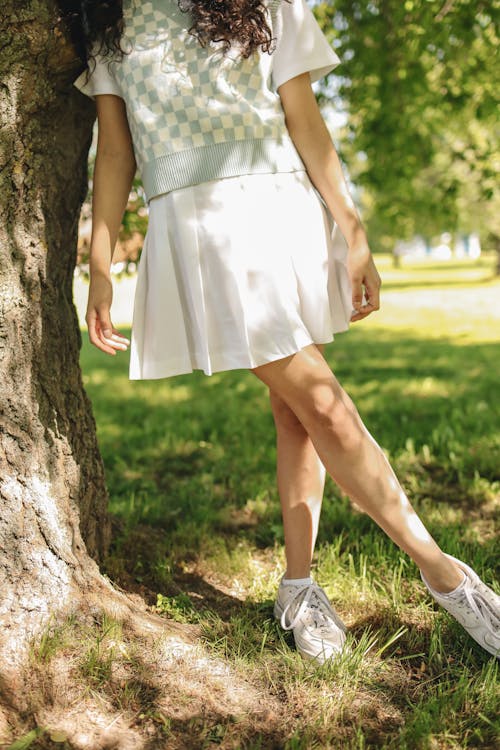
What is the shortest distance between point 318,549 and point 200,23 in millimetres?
1897

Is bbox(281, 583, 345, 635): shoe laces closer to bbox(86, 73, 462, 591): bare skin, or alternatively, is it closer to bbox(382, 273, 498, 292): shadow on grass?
bbox(86, 73, 462, 591): bare skin

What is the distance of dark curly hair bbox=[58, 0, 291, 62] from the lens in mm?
1890

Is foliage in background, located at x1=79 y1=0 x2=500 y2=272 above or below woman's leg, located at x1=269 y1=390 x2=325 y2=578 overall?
above

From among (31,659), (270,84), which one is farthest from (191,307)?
(31,659)

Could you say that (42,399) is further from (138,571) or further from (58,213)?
(138,571)

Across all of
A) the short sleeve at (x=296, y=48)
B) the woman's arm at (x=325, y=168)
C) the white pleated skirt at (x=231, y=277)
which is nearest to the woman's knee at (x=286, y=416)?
the white pleated skirt at (x=231, y=277)

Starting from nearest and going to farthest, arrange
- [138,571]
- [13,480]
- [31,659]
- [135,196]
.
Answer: [31,659] → [13,480] → [138,571] → [135,196]

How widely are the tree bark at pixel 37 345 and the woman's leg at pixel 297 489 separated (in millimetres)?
545

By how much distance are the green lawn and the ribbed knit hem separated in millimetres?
1319

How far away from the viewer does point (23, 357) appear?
203cm

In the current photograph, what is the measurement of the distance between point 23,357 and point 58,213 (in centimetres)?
49

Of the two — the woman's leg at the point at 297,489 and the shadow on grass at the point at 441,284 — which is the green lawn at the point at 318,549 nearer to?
the woman's leg at the point at 297,489

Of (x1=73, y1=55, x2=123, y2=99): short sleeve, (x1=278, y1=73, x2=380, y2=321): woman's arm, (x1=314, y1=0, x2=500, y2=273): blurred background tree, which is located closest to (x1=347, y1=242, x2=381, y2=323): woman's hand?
(x1=278, y1=73, x2=380, y2=321): woman's arm

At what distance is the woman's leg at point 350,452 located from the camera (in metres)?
1.97
